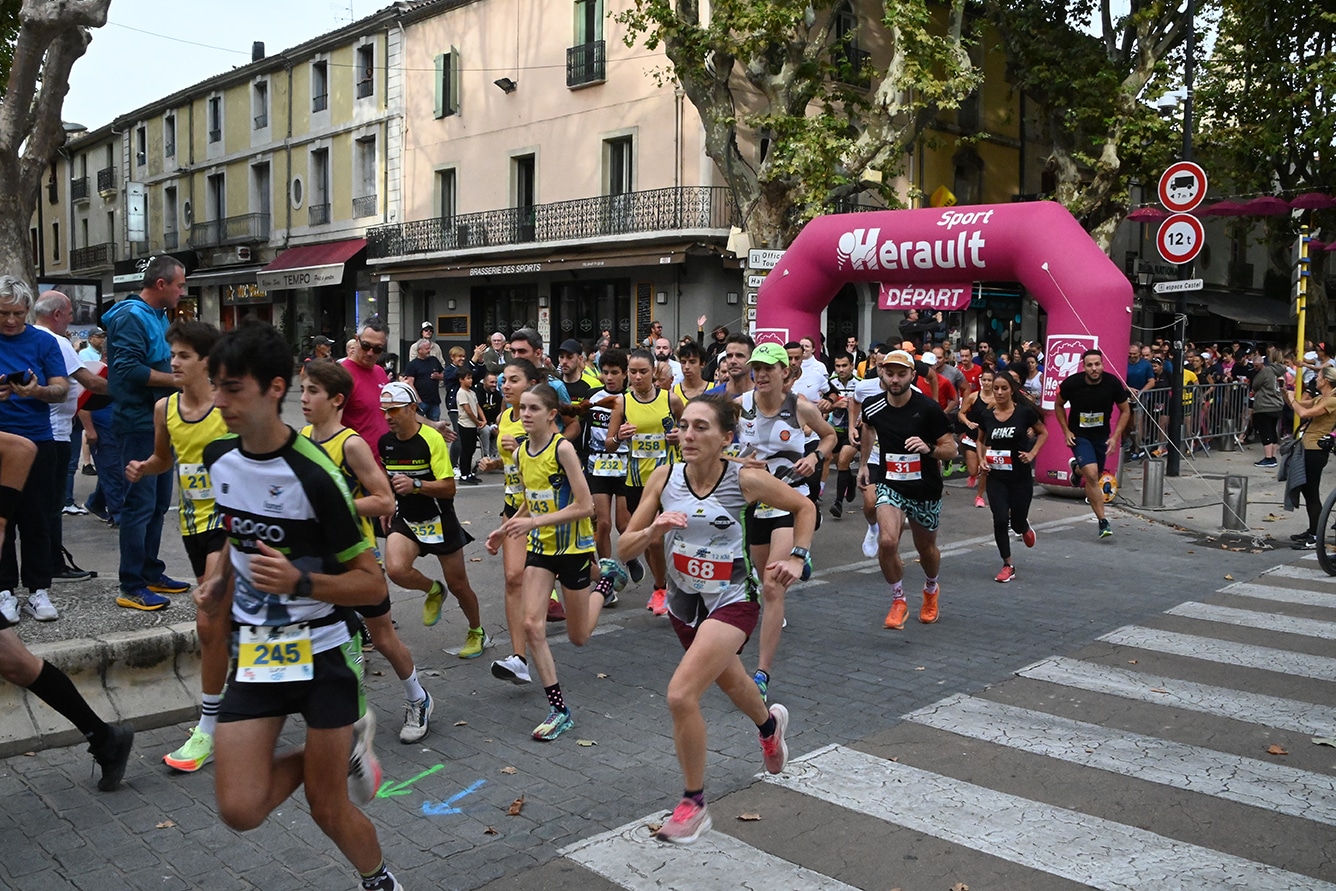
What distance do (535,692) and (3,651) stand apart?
2.70 metres

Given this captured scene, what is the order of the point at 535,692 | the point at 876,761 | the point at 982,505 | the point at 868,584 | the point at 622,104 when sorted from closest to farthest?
1. the point at 876,761
2. the point at 535,692
3. the point at 868,584
4. the point at 982,505
5. the point at 622,104

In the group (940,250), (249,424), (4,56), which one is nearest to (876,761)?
(249,424)

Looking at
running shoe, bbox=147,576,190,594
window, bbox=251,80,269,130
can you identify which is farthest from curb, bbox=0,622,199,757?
window, bbox=251,80,269,130

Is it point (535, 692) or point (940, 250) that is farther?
point (940, 250)

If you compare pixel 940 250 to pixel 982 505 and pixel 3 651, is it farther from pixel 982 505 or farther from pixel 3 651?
pixel 3 651

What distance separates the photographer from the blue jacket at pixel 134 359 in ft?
21.1

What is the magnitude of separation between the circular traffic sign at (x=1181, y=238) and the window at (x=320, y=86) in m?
29.1

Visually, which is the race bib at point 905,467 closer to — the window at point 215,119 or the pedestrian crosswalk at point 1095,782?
the pedestrian crosswalk at point 1095,782

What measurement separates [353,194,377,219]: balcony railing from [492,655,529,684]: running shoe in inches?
1229

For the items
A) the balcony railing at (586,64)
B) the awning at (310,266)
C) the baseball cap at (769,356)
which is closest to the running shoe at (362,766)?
the baseball cap at (769,356)

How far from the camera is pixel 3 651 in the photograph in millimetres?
4355

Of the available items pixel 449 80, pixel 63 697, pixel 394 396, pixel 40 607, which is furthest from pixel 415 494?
pixel 449 80

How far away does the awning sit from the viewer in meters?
34.1

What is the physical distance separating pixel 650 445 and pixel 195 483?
12.4 feet
